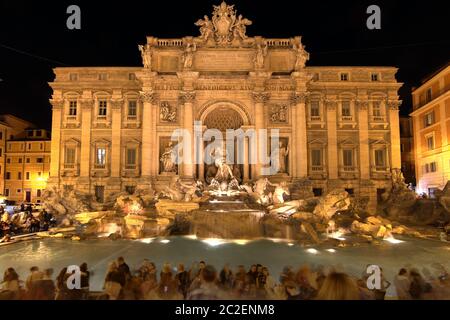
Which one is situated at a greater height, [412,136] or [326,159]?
[412,136]

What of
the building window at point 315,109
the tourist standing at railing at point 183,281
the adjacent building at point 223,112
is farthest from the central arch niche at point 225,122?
the tourist standing at railing at point 183,281

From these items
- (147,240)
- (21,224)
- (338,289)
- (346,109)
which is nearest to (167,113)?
(21,224)

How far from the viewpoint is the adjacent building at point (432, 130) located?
3425 cm

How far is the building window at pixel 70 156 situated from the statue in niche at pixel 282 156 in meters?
21.3

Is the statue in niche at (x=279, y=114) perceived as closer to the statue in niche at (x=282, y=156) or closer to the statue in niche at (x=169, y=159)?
the statue in niche at (x=282, y=156)

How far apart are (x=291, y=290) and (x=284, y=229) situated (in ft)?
37.1

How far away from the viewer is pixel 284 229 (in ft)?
60.5

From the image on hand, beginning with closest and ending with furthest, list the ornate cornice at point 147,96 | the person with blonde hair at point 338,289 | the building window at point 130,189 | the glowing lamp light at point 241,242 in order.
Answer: the person with blonde hair at point 338,289 → the glowing lamp light at point 241,242 → the ornate cornice at point 147,96 → the building window at point 130,189

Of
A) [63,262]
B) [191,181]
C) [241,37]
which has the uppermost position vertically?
[241,37]

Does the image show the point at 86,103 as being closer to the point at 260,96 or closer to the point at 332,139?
the point at 260,96

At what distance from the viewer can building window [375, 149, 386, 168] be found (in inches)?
1281

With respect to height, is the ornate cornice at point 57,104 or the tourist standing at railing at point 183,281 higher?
the ornate cornice at point 57,104
